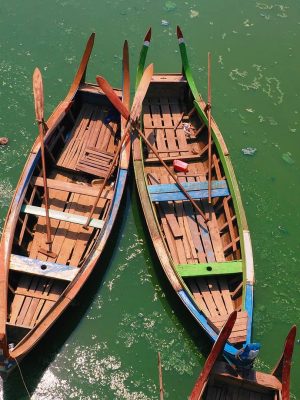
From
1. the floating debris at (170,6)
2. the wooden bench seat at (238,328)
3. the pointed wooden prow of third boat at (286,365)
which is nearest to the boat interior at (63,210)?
the wooden bench seat at (238,328)

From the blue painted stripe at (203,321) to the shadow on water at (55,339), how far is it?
87.0 inches

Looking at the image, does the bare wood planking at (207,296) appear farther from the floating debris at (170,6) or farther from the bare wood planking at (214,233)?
the floating debris at (170,6)

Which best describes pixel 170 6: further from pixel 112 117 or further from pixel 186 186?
pixel 186 186

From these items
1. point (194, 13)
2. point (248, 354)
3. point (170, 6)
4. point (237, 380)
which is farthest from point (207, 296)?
point (170, 6)

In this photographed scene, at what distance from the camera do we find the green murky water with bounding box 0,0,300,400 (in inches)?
348

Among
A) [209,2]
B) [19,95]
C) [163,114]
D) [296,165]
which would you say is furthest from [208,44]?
[19,95]

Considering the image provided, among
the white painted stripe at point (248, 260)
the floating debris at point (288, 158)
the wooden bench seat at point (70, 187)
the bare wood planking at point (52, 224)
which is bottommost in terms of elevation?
the white painted stripe at point (248, 260)

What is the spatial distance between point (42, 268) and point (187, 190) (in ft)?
12.3

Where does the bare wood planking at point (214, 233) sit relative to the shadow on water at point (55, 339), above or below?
above

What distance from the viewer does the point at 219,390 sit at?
26.2 feet

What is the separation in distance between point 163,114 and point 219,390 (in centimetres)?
732

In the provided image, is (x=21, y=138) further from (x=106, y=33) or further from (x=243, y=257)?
(x=243, y=257)

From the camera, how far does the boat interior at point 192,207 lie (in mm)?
9086

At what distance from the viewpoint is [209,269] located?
911 centimetres
